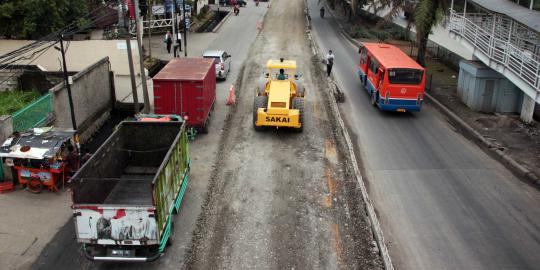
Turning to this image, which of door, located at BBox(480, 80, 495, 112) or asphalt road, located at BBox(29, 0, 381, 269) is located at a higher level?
door, located at BBox(480, 80, 495, 112)

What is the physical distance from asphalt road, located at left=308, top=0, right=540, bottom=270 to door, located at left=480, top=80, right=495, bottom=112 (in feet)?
7.51

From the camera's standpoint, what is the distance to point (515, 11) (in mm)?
21703

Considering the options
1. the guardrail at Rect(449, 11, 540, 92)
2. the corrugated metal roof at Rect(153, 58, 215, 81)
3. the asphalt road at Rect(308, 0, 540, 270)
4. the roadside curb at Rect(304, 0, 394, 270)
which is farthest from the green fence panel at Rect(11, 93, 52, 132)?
the guardrail at Rect(449, 11, 540, 92)

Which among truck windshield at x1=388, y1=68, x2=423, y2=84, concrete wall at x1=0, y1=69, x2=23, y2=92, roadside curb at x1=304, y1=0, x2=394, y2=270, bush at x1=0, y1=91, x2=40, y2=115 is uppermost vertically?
truck windshield at x1=388, y1=68, x2=423, y2=84

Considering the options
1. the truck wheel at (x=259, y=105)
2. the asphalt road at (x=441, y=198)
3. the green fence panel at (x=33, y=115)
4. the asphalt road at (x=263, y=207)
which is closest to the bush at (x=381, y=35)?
the asphalt road at (x=441, y=198)

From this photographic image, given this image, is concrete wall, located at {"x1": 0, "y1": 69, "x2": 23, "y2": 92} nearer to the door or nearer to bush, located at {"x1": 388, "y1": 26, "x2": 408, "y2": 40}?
the door

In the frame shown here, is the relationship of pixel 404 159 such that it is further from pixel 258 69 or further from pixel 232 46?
pixel 232 46

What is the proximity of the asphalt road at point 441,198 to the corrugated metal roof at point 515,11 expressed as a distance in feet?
17.9

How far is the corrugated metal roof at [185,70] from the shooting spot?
2027 centimetres

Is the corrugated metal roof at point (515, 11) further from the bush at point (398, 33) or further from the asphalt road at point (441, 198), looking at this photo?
the bush at point (398, 33)

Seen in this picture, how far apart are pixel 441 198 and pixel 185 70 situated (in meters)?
12.0

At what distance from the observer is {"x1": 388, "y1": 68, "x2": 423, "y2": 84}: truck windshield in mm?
23453

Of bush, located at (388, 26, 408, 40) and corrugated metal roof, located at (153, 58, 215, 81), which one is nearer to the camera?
corrugated metal roof, located at (153, 58, 215, 81)

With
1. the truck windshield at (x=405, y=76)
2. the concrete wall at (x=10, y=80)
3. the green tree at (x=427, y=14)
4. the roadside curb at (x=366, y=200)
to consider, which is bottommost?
the roadside curb at (x=366, y=200)
